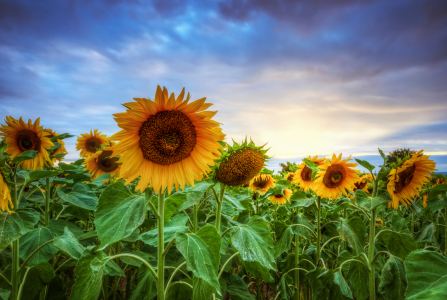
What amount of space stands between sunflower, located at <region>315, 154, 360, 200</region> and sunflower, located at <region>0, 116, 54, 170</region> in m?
3.19

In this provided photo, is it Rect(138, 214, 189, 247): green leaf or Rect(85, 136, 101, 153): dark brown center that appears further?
Rect(85, 136, 101, 153): dark brown center

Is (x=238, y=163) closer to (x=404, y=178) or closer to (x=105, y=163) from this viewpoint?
(x=404, y=178)

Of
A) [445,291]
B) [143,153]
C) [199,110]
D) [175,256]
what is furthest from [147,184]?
[445,291]

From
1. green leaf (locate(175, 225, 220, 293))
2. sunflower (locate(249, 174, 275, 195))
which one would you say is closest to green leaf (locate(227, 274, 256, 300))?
→ green leaf (locate(175, 225, 220, 293))

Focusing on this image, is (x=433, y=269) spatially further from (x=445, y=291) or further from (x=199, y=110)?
(x=199, y=110)

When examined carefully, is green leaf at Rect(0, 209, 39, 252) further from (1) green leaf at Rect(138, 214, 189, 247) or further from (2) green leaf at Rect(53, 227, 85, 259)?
(1) green leaf at Rect(138, 214, 189, 247)

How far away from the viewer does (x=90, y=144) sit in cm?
507

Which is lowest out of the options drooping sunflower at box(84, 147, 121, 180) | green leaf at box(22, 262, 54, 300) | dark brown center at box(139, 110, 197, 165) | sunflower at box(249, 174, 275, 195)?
green leaf at box(22, 262, 54, 300)

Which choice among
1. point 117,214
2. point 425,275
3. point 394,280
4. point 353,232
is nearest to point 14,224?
point 117,214

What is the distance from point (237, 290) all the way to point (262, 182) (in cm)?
258

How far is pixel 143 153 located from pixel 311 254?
3.01 metres

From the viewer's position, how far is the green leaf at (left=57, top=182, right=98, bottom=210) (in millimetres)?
2220

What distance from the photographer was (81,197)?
2.33 metres

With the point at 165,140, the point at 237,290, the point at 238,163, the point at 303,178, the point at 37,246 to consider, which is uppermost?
the point at 165,140
